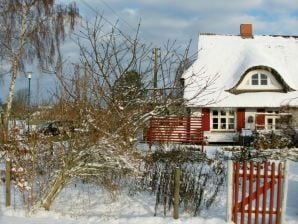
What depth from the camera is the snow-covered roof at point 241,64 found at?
90.5ft

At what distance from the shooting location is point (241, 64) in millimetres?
30234

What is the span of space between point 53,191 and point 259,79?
21134 millimetres

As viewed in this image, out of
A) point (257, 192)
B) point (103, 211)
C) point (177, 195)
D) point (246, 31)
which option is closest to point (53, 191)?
point (103, 211)

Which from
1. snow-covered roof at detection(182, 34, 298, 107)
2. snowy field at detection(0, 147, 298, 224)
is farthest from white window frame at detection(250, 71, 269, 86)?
snowy field at detection(0, 147, 298, 224)

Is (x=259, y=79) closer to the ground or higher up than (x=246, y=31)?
closer to the ground

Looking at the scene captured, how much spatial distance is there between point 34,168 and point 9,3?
48.4 feet

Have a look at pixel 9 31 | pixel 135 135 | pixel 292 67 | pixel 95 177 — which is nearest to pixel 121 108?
pixel 135 135

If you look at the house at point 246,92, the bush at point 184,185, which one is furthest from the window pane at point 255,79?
the bush at point 184,185

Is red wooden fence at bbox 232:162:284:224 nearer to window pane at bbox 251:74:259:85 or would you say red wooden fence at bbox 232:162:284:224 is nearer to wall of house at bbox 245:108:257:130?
wall of house at bbox 245:108:257:130

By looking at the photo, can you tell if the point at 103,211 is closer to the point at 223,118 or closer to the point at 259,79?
the point at 223,118

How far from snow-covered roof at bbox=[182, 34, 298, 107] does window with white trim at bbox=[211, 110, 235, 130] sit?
0.99m

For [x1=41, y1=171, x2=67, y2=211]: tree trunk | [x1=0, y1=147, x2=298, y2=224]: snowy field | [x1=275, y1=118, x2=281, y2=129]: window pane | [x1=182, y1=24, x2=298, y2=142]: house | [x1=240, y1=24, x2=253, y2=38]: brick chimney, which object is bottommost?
[x1=0, y1=147, x2=298, y2=224]: snowy field

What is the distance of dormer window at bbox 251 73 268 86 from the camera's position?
2870 centimetres

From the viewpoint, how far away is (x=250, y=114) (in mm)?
28000
